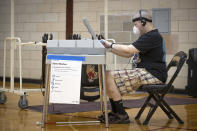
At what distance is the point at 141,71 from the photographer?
3.40m

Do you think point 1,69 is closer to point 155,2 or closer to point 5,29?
point 5,29

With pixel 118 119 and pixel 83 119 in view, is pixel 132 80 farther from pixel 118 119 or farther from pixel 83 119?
pixel 83 119

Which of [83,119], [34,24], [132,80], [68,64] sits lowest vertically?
[83,119]

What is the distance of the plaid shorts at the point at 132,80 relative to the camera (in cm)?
337

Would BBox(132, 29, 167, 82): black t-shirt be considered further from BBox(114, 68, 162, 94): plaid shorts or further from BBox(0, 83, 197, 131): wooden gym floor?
BBox(0, 83, 197, 131): wooden gym floor

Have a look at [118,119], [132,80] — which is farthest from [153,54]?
[118,119]

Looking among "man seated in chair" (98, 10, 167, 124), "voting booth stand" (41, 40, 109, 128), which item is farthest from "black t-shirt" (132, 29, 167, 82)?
"voting booth stand" (41, 40, 109, 128)

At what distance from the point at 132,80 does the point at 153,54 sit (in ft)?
0.98

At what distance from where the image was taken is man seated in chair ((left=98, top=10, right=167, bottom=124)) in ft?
11.0

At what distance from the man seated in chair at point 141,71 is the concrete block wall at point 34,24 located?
4.58 m

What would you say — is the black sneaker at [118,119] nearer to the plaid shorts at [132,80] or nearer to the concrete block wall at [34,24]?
the plaid shorts at [132,80]

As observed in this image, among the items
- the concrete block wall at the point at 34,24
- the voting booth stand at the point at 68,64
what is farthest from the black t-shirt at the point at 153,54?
the concrete block wall at the point at 34,24

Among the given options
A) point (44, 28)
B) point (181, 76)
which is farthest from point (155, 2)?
point (44, 28)

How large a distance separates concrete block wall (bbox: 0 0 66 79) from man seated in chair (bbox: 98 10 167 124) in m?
4.58
